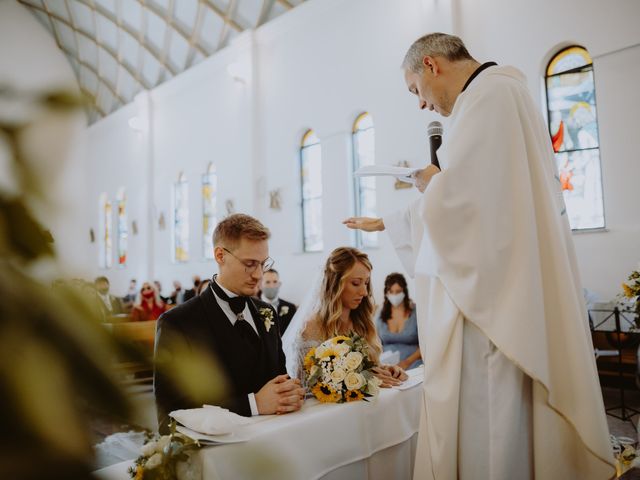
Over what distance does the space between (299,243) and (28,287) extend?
35.7 feet

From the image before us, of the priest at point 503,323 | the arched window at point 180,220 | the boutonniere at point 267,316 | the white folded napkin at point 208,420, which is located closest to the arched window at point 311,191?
the arched window at point 180,220

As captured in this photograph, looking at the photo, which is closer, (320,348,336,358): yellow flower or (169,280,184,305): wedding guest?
(320,348,336,358): yellow flower

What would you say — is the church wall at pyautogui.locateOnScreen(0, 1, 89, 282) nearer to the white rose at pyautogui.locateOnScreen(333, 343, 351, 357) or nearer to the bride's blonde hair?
the white rose at pyautogui.locateOnScreen(333, 343, 351, 357)

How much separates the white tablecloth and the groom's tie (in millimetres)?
435

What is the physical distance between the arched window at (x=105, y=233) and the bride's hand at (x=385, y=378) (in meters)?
16.9

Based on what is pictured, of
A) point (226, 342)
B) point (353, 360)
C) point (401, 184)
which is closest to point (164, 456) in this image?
point (226, 342)

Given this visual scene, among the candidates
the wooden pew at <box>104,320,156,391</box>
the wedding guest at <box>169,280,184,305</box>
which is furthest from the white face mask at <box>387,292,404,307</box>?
the wedding guest at <box>169,280,184,305</box>

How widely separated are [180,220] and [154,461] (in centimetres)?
1397

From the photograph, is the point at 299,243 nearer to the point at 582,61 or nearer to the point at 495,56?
the point at 495,56

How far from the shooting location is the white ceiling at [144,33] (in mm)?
12672

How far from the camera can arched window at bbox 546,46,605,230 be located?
24.1 ft

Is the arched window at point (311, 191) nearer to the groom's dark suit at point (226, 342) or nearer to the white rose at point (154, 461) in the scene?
the groom's dark suit at point (226, 342)

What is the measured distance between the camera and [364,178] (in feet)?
33.9

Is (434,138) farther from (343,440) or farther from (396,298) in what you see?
(396,298)
